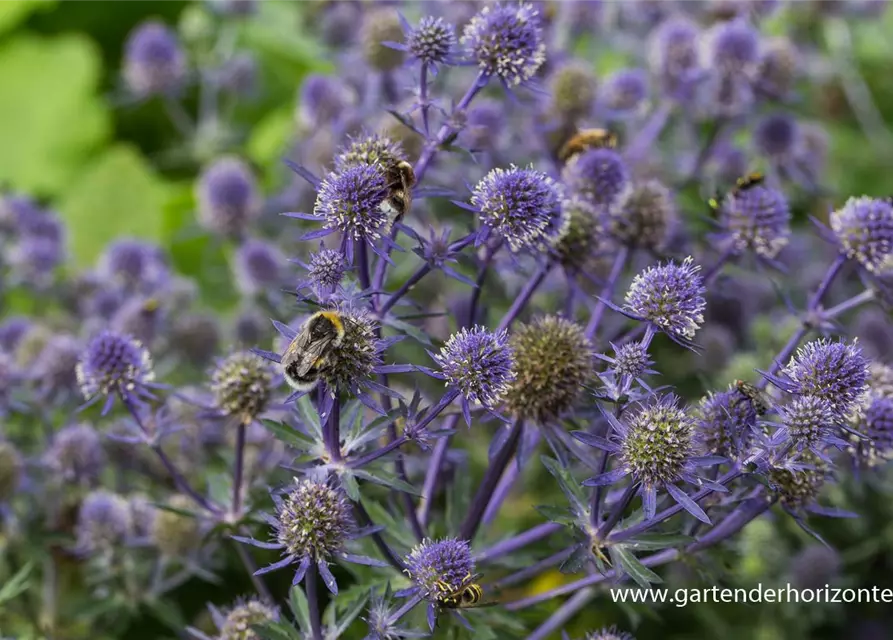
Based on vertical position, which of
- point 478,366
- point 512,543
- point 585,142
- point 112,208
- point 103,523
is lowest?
point 112,208

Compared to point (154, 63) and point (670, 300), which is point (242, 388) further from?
point (154, 63)

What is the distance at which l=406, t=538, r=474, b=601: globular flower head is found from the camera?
1.28 m

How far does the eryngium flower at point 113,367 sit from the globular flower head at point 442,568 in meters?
0.65

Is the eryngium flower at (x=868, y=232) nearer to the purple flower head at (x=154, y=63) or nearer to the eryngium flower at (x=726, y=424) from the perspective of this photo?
the eryngium flower at (x=726, y=424)

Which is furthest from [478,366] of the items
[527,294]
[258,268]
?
[258,268]

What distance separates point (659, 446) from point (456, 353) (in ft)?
1.04

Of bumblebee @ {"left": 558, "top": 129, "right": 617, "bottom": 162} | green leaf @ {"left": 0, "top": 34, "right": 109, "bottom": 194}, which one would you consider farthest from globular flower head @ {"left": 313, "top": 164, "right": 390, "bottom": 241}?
green leaf @ {"left": 0, "top": 34, "right": 109, "bottom": 194}

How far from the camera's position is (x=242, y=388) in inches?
63.9

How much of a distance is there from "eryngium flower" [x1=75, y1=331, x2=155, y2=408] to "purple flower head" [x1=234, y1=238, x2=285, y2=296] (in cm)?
84

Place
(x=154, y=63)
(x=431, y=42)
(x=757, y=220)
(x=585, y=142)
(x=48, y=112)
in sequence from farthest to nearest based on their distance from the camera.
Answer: (x=48, y=112) → (x=154, y=63) → (x=585, y=142) → (x=757, y=220) → (x=431, y=42)

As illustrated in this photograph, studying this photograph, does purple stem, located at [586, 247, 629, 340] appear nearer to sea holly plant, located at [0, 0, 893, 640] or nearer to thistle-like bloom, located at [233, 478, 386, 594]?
sea holly plant, located at [0, 0, 893, 640]

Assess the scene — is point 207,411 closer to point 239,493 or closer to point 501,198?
point 239,493

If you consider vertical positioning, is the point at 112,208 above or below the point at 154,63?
below

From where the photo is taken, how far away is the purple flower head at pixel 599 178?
5.84 ft
